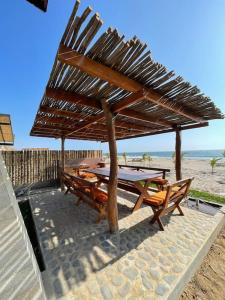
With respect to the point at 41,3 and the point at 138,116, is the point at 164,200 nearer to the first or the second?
the point at 138,116

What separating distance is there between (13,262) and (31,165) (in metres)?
7.54

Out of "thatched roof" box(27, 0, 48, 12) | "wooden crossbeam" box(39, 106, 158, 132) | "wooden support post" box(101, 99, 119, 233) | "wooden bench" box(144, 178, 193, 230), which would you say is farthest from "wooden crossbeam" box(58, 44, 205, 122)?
"wooden bench" box(144, 178, 193, 230)

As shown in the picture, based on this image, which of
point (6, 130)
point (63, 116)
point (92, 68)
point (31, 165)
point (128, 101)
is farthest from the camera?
point (31, 165)

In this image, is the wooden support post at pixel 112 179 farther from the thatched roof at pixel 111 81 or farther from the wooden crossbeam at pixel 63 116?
the wooden crossbeam at pixel 63 116

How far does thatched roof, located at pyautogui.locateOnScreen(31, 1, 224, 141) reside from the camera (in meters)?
1.58

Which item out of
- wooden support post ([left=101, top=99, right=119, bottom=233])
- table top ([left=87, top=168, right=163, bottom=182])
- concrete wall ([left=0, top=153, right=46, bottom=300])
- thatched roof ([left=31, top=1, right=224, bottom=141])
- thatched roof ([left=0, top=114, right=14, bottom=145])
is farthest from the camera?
thatched roof ([left=0, top=114, right=14, bottom=145])

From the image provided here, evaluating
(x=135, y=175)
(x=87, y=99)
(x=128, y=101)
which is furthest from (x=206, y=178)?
(x=87, y=99)

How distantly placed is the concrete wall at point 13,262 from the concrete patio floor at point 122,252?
3.52ft

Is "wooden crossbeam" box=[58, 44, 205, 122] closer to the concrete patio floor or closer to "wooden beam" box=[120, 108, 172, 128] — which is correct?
"wooden beam" box=[120, 108, 172, 128]

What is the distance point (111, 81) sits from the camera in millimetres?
2133

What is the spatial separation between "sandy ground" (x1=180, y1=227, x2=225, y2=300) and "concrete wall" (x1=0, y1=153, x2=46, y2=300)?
200 cm

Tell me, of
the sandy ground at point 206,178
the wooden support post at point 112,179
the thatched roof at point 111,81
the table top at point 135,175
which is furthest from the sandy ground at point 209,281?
the sandy ground at point 206,178

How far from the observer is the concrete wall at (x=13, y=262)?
944 mm

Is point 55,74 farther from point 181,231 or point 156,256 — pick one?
point 181,231
